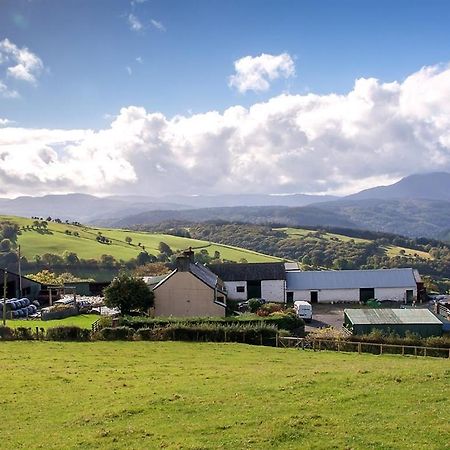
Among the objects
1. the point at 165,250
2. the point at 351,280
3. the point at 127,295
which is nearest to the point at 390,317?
the point at 351,280

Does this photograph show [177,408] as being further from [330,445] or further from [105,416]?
[330,445]

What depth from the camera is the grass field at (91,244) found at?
488 ft

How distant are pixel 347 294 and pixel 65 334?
140ft

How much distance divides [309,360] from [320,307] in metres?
36.7

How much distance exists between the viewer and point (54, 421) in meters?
20.3

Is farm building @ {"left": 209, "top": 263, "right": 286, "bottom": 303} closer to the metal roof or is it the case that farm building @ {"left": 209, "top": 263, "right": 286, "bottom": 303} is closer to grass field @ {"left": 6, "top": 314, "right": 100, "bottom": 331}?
grass field @ {"left": 6, "top": 314, "right": 100, "bottom": 331}

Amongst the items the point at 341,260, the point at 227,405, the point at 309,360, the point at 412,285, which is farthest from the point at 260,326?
the point at 341,260

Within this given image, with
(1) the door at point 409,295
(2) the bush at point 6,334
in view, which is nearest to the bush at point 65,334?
(2) the bush at point 6,334

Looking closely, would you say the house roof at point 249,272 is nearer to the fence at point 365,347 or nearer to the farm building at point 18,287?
the farm building at point 18,287

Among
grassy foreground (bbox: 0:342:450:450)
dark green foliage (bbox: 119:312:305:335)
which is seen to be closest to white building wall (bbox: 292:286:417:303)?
dark green foliage (bbox: 119:312:305:335)

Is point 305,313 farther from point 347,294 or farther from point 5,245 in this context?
point 5,245

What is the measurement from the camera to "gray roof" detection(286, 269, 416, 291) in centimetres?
7312

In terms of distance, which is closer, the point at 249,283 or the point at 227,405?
the point at 227,405

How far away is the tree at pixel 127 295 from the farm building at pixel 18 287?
23481mm
